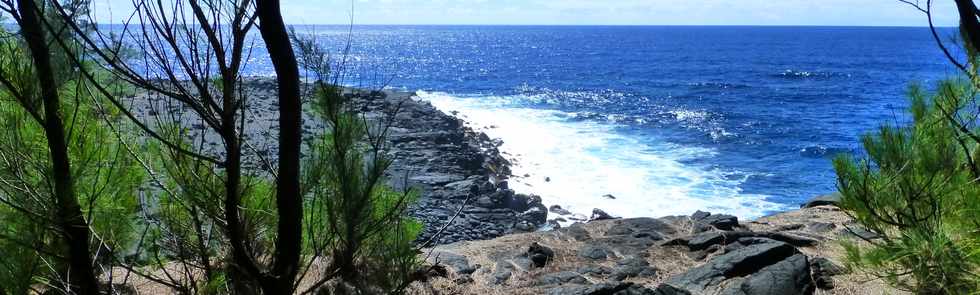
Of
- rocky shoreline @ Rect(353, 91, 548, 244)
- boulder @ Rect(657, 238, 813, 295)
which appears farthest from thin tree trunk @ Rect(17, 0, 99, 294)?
rocky shoreline @ Rect(353, 91, 548, 244)

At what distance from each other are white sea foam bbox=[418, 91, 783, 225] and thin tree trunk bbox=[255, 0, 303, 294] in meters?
15.0

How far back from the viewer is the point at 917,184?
16.1 ft

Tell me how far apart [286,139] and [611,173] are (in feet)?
63.6

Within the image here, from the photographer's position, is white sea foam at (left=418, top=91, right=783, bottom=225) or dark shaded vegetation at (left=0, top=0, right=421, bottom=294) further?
white sea foam at (left=418, top=91, right=783, bottom=225)

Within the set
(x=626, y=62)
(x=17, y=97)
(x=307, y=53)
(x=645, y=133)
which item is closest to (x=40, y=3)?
(x=17, y=97)

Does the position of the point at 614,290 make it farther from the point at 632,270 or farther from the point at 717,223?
the point at 717,223

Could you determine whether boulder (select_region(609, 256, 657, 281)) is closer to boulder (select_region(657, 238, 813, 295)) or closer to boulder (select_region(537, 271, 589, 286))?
boulder (select_region(537, 271, 589, 286))

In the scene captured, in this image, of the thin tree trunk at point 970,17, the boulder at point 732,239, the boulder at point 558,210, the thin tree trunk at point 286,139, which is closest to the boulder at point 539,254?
the boulder at point 732,239

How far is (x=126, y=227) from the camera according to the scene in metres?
3.73

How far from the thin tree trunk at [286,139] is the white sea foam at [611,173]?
591 inches

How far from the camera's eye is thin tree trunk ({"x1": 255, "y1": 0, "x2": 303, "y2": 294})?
2.73 m

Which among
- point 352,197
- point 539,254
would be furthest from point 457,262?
point 352,197

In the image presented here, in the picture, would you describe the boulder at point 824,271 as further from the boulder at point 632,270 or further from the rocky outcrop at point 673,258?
the boulder at point 632,270

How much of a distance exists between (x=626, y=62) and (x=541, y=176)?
5808cm
